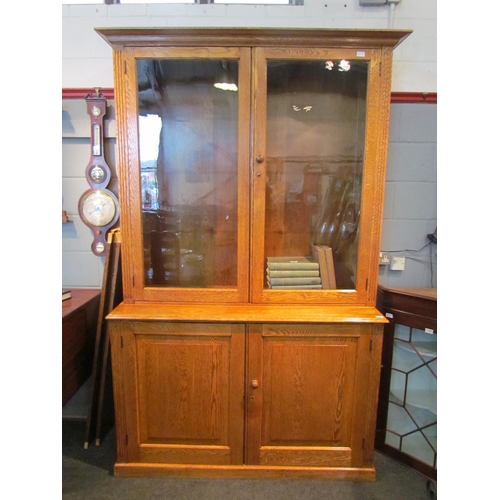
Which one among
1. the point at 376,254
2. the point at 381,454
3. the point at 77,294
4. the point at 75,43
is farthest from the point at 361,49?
the point at 381,454

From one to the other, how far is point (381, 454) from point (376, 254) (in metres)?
1.13

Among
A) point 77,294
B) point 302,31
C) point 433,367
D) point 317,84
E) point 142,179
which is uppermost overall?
point 302,31

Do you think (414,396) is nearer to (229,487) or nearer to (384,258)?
(384,258)

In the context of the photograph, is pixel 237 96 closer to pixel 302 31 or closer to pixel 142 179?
pixel 302 31

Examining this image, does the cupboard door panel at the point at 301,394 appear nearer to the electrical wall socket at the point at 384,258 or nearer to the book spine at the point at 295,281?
the book spine at the point at 295,281

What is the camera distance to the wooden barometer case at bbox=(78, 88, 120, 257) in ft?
5.39

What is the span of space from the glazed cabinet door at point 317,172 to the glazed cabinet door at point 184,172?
0.33 ft

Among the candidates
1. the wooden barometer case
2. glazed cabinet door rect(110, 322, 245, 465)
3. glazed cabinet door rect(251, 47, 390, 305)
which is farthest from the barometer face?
glazed cabinet door rect(251, 47, 390, 305)

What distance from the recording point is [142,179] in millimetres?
1380

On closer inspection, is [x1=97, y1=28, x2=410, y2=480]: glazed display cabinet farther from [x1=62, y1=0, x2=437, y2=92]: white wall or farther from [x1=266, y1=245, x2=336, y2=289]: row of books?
[x1=62, y1=0, x2=437, y2=92]: white wall

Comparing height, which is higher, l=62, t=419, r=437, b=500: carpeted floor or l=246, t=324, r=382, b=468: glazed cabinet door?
l=246, t=324, r=382, b=468: glazed cabinet door

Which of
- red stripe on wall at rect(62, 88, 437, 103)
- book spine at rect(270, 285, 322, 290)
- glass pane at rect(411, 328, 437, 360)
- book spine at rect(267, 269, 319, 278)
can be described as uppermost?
red stripe on wall at rect(62, 88, 437, 103)

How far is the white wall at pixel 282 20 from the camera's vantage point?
1574 mm

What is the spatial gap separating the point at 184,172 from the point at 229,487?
1.54 meters
